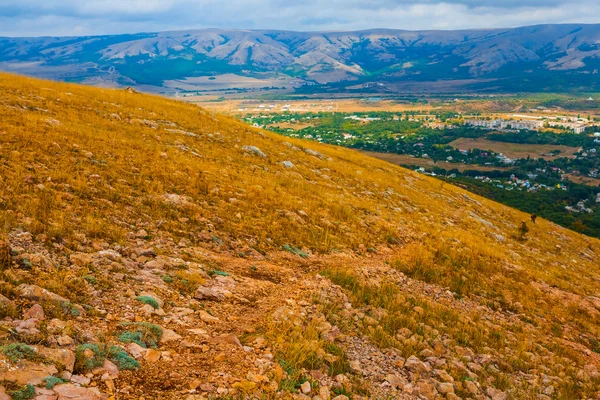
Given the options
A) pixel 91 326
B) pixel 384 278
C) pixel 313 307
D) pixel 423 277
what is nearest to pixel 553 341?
pixel 423 277

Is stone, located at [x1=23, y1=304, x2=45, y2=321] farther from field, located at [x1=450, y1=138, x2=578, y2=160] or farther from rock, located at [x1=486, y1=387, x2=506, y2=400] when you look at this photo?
field, located at [x1=450, y1=138, x2=578, y2=160]

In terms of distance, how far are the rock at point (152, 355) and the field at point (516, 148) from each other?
175103 mm

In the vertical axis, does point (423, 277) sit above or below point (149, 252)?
below

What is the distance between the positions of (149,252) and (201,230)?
2346mm

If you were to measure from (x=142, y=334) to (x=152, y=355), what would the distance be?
1.70ft

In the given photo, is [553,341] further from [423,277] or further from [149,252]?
[149,252]

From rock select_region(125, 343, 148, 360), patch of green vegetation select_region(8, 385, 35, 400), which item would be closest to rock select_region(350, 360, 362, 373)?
rock select_region(125, 343, 148, 360)

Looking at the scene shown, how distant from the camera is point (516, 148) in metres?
170

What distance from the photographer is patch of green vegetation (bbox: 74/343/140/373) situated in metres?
A: 5.64

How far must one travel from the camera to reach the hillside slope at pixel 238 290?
620 centimetres

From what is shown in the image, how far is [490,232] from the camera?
22953 millimetres

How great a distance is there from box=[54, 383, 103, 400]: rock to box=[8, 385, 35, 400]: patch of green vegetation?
0.91 feet

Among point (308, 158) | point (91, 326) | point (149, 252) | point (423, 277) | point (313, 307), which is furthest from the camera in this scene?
point (308, 158)

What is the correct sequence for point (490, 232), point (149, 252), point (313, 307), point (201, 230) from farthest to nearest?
1. point (490, 232)
2. point (201, 230)
3. point (149, 252)
4. point (313, 307)
